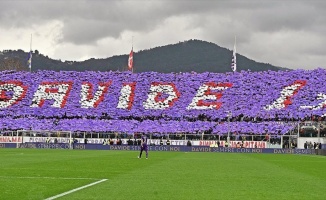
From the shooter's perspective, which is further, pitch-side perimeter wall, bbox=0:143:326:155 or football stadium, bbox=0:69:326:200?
football stadium, bbox=0:69:326:200

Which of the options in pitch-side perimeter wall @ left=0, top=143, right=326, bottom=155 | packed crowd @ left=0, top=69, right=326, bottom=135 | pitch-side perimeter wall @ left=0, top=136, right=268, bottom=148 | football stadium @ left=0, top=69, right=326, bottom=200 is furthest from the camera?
packed crowd @ left=0, top=69, right=326, bottom=135

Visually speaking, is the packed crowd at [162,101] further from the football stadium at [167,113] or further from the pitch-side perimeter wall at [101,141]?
the pitch-side perimeter wall at [101,141]

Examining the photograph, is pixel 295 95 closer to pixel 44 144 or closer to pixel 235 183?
pixel 44 144

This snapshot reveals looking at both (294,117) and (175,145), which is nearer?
(175,145)

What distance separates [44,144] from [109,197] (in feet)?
201

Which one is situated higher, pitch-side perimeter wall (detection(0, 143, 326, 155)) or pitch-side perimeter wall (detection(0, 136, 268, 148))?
pitch-side perimeter wall (detection(0, 136, 268, 148))

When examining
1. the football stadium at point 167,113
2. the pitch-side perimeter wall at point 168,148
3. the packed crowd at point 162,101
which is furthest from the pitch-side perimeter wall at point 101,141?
the packed crowd at point 162,101

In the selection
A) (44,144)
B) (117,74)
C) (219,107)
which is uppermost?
(117,74)

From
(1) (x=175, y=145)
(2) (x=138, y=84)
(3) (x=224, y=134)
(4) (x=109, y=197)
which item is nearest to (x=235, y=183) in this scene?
(4) (x=109, y=197)

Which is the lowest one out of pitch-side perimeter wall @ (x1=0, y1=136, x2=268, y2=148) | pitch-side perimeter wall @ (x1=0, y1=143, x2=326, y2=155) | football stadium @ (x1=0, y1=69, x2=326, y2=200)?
pitch-side perimeter wall @ (x1=0, y1=143, x2=326, y2=155)

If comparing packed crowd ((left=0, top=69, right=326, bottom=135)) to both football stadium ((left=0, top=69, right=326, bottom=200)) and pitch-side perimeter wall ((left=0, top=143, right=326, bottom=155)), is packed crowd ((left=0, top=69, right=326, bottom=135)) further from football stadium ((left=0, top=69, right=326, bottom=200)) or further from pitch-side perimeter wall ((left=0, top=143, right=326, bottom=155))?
pitch-side perimeter wall ((left=0, top=143, right=326, bottom=155))

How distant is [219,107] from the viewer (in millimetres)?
88125

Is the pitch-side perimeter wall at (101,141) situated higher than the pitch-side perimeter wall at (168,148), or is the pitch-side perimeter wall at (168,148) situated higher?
the pitch-side perimeter wall at (101,141)

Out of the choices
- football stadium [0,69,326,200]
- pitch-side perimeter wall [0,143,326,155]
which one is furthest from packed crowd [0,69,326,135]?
pitch-side perimeter wall [0,143,326,155]
